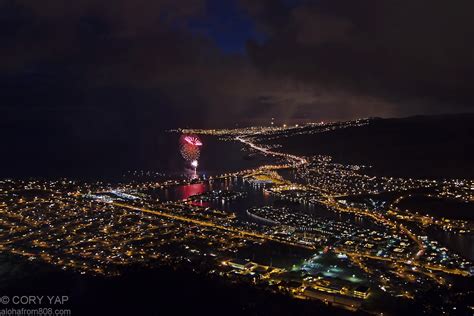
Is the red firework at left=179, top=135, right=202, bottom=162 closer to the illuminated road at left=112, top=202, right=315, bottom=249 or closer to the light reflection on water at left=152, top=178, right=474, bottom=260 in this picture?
the light reflection on water at left=152, top=178, right=474, bottom=260

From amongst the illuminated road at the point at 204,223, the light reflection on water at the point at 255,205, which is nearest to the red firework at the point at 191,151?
the light reflection on water at the point at 255,205

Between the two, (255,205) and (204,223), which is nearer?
(204,223)

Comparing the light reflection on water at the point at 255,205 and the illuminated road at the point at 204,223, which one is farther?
the light reflection on water at the point at 255,205

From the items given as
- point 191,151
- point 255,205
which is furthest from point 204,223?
point 191,151

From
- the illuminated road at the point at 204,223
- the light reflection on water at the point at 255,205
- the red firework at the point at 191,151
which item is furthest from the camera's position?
the red firework at the point at 191,151

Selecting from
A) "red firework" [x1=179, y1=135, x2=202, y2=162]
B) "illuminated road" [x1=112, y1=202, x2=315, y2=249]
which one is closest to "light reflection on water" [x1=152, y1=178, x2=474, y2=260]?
"illuminated road" [x1=112, y1=202, x2=315, y2=249]

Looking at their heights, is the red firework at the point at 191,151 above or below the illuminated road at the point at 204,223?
above

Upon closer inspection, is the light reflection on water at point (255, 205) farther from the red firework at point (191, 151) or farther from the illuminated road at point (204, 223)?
the red firework at point (191, 151)

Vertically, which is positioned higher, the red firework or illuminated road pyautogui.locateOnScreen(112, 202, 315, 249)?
the red firework

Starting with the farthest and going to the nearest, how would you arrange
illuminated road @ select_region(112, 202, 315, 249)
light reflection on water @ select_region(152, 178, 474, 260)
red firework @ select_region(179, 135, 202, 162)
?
red firework @ select_region(179, 135, 202, 162), light reflection on water @ select_region(152, 178, 474, 260), illuminated road @ select_region(112, 202, 315, 249)

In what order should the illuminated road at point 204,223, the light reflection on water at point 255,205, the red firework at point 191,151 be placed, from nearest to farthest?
the illuminated road at point 204,223 → the light reflection on water at point 255,205 → the red firework at point 191,151

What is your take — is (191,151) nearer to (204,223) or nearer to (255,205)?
(255,205)
